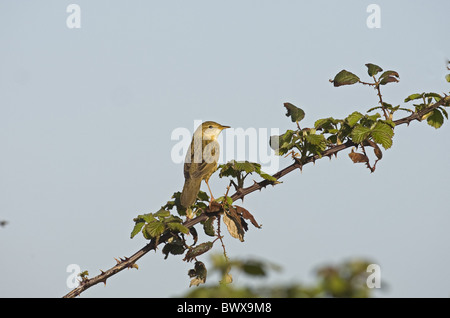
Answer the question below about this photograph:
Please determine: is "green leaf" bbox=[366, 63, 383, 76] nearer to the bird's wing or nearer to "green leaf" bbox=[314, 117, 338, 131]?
"green leaf" bbox=[314, 117, 338, 131]

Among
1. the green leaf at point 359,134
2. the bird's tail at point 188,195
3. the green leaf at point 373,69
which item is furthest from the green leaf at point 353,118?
the bird's tail at point 188,195

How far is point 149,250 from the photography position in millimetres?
3293

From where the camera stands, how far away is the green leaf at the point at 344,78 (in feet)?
11.9

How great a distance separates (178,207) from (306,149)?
0.93 m

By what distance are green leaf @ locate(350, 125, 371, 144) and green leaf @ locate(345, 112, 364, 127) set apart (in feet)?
0.17

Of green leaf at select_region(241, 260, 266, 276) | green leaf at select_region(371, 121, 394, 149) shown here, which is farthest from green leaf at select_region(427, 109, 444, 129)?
green leaf at select_region(241, 260, 266, 276)

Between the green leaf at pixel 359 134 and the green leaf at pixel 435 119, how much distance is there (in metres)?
0.55

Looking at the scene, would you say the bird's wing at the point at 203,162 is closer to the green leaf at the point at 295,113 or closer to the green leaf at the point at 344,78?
the green leaf at the point at 295,113

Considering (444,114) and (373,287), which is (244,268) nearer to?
(373,287)

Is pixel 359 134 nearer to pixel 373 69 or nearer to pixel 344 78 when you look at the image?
pixel 344 78

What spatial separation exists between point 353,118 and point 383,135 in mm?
221

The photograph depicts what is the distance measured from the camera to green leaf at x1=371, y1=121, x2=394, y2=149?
3346 mm
